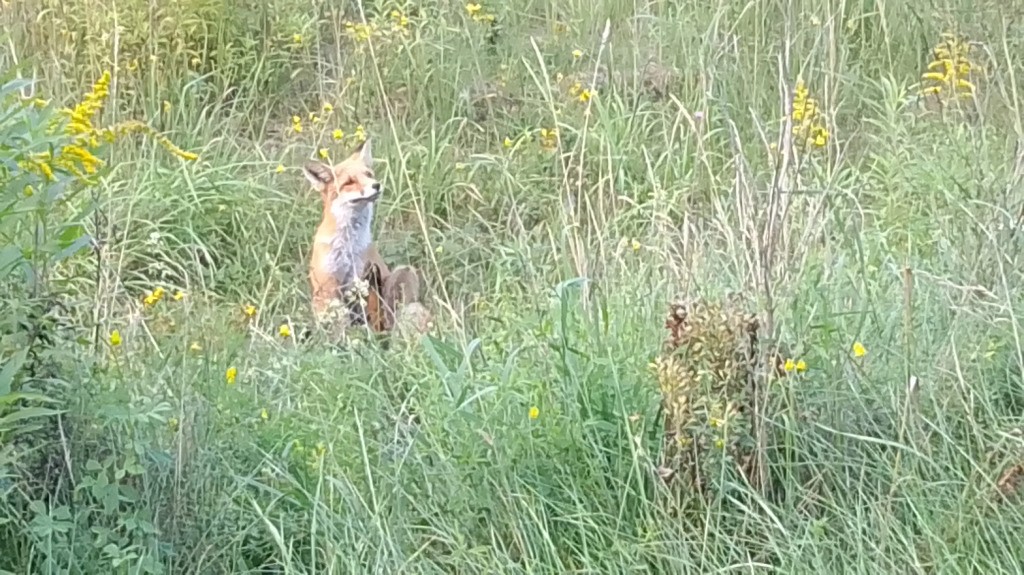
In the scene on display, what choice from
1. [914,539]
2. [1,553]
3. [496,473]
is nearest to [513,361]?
[496,473]

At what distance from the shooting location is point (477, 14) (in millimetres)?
6270

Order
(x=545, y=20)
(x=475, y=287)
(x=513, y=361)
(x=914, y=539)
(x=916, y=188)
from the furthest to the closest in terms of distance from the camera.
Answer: (x=545, y=20)
(x=475, y=287)
(x=916, y=188)
(x=513, y=361)
(x=914, y=539)

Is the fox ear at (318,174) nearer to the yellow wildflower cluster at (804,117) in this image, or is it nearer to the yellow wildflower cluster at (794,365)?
the yellow wildflower cluster at (804,117)

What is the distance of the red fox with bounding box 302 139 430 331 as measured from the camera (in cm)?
492

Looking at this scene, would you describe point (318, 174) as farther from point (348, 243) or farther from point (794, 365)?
point (794, 365)

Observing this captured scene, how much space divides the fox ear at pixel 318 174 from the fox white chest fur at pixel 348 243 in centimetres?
15

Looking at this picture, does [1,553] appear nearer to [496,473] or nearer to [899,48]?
[496,473]

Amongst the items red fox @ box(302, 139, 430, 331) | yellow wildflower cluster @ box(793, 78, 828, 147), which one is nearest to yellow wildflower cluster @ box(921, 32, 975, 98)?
yellow wildflower cluster @ box(793, 78, 828, 147)

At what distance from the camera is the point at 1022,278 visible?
3293 mm

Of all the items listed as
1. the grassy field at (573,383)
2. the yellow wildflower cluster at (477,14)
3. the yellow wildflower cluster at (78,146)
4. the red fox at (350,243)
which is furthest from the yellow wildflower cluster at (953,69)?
the yellow wildflower cluster at (78,146)

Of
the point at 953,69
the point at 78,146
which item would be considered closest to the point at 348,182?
the point at 78,146

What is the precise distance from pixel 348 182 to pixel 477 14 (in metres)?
1.58

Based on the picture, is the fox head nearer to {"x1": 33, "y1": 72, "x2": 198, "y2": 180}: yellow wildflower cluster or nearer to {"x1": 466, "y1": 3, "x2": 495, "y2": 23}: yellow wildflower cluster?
{"x1": 466, "y1": 3, "x2": 495, "y2": 23}: yellow wildflower cluster

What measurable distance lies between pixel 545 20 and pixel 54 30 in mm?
2459
